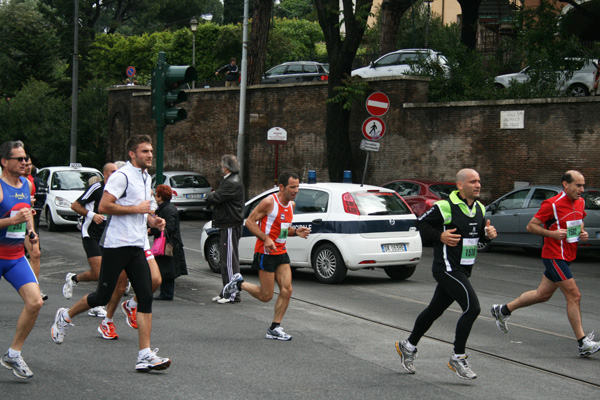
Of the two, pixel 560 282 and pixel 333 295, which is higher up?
pixel 560 282

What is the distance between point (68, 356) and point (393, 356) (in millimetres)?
3008

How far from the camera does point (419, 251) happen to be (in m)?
13.0

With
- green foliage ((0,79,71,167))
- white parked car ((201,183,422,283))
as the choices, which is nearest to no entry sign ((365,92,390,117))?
white parked car ((201,183,422,283))

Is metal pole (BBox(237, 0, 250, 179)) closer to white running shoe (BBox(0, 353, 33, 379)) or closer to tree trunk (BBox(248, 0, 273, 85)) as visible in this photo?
tree trunk (BBox(248, 0, 273, 85))

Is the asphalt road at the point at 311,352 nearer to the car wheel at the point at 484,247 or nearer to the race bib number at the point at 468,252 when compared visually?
the race bib number at the point at 468,252

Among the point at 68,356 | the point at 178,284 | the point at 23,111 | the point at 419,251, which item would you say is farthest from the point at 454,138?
the point at 23,111

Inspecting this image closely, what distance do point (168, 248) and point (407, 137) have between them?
1615 cm

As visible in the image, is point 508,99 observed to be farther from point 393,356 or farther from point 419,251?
point 393,356

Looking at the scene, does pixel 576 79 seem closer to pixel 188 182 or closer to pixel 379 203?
pixel 188 182

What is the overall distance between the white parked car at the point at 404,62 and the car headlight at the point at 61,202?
1054 centimetres

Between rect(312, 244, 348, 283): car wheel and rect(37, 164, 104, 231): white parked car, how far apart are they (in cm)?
1093

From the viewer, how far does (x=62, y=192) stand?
22422 millimetres

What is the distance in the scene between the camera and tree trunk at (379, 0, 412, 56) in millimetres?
32844

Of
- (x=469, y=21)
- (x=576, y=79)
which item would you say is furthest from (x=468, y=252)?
(x=469, y=21)
